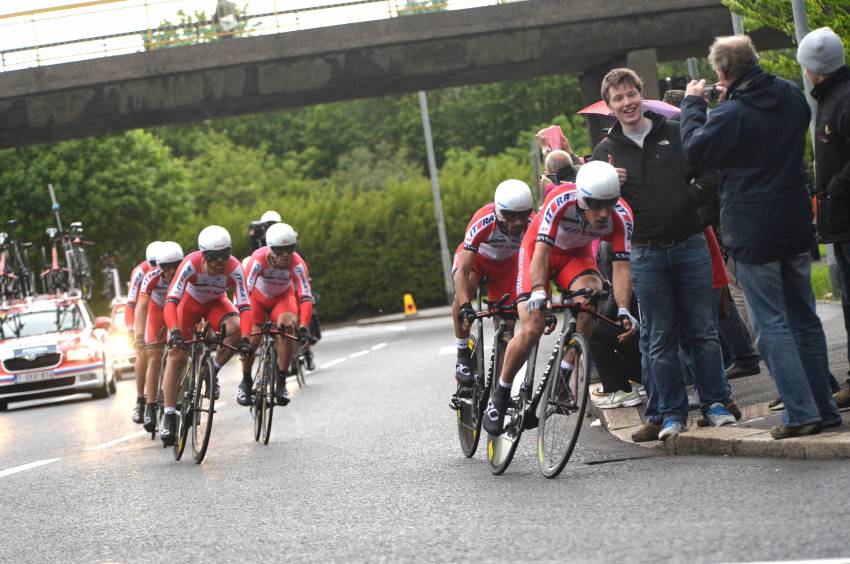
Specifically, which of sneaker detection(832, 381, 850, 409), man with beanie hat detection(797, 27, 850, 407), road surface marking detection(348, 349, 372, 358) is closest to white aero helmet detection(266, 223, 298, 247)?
sneaker detection(832, 381, 850, 409)

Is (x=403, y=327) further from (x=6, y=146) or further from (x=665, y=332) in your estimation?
(x=665, y=332)

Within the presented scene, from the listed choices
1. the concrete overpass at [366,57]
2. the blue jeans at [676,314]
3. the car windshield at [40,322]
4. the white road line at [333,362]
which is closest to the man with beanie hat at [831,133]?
the blue jeans at [676,314]

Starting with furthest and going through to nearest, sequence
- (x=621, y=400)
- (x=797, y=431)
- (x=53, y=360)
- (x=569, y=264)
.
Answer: (x=53, y=360), (x=621, y=400), (x=569, y=264), (x=797, y=431)

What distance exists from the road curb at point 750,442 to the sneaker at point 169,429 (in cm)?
407

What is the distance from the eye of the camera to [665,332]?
9.52 metres

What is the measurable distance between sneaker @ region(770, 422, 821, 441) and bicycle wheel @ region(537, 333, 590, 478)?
1114mm

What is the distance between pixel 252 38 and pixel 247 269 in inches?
571

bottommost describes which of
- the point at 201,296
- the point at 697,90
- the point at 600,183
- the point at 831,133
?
the point at 201,296

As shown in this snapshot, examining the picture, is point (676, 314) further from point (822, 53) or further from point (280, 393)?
point (280, 393)

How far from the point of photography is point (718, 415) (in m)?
9.54

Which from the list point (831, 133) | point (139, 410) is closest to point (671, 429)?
point (831, 133)

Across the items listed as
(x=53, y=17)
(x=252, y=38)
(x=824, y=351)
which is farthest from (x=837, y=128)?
(x=53, y=17)

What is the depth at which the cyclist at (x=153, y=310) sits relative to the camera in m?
14.2

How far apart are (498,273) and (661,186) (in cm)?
173
